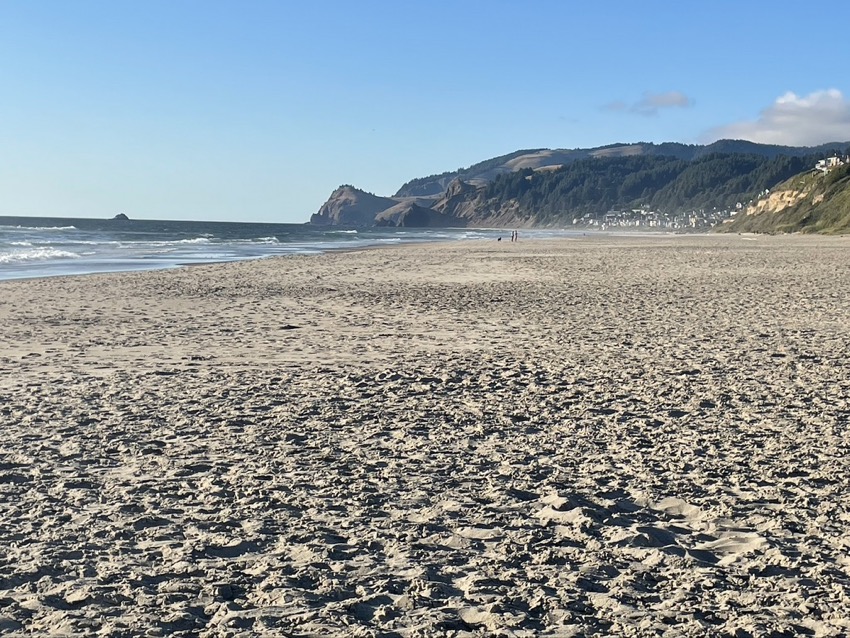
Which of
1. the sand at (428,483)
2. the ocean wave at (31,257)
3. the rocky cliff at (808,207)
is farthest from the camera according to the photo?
the rocky cliff at (808,207)

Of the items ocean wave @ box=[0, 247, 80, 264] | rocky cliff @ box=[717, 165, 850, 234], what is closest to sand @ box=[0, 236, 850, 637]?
ocean wave @ box=[0, 247, 80, 264]

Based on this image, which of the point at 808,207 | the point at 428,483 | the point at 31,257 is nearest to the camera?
the point at 428,483

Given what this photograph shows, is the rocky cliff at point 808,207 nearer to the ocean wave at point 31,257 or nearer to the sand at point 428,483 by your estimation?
the ocean wave at point 31,257

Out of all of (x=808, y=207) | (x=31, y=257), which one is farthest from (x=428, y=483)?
(x=808, y=207)

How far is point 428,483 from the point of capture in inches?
231

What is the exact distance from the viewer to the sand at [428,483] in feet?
13.1

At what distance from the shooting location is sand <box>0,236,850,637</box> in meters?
4.00

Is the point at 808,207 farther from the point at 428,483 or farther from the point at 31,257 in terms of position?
the point at 428,483

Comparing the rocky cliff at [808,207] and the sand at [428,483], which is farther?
the rocky cliff at [808,207]

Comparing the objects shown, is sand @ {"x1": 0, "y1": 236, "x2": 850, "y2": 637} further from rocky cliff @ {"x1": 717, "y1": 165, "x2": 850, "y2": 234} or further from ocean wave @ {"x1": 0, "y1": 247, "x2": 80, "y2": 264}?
rocky cliff @ {"x1": 717, "y1": 165, "x2": 850, "y2": 234}

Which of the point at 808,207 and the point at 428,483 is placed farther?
the point at 808,207

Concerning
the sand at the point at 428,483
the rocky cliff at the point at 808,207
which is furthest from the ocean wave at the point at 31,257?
the rocky cliff at the point at 808,207

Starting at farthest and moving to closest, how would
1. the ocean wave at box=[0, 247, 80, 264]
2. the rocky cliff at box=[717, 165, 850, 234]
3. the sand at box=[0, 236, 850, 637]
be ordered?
1. the rocky cliff at box=[717, 165, 850, 234]
2. the ocean wave at box=[0, 247, 80, 264]
3. the sand at box=[0, 236, 850, 637]

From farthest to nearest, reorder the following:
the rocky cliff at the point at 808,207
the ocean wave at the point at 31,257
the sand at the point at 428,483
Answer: the rocky cliff at the point at 808,207 → the ocean wave at the point at 31,257 → the sand at the point at 428,483
